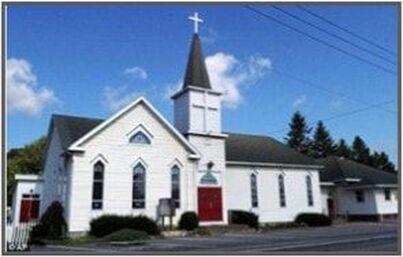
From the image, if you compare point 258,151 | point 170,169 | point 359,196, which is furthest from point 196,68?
point 359,196

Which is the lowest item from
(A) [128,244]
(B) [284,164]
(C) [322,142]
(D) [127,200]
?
(A) [128,244]

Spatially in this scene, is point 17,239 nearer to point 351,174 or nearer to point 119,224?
point 119,224

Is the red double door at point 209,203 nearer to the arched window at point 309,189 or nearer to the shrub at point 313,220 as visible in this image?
the shrub at point 313,220

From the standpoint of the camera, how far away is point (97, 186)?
84.6ft

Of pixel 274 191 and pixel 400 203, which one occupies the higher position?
pixel 274 191

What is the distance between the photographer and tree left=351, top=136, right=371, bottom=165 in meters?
73.8

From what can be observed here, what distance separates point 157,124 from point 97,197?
4831mm

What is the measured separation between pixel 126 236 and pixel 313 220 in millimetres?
14876

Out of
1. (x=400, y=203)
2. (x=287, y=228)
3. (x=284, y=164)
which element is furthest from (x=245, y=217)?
(x=400, y=203)

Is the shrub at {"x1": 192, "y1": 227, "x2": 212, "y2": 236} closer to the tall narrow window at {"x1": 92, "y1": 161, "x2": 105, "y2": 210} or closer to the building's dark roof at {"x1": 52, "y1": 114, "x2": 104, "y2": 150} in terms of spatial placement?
the tall narrow window at {"x1": 92, "y1": 161, "x2": 105, "y2": 210}

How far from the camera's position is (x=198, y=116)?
102 ft

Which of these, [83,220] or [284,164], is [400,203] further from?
[284,164]

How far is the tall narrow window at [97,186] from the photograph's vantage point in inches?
1011

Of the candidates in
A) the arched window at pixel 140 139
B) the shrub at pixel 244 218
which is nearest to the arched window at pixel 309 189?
the shrub at pixel 244 218
